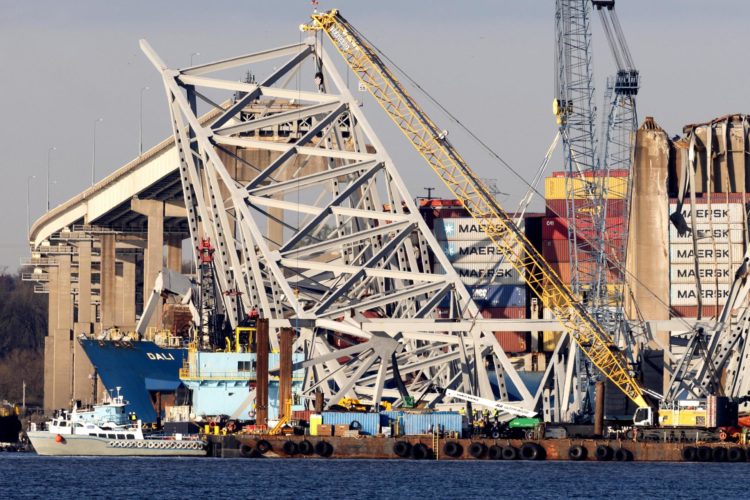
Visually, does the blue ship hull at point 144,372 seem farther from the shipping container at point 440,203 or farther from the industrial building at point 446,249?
the shipping container at point 440,203

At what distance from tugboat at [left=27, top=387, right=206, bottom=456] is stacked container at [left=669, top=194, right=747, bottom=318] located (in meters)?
39.9

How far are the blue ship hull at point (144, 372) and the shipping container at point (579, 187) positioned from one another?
2813 centimetres

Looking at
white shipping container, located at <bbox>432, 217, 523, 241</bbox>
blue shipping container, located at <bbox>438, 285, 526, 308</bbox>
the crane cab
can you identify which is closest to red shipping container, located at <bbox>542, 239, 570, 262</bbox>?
white shipping container, located at <bbox>432, 217, 523, 241</bbox>

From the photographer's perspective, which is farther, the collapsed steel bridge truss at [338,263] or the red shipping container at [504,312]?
the red shipping container at [504,312]

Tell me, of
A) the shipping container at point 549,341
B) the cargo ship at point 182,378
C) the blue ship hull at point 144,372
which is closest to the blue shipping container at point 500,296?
the shipping container at point 549,341

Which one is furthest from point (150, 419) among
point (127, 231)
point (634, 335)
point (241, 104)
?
point (127, 231)

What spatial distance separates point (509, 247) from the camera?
10800 centimetres

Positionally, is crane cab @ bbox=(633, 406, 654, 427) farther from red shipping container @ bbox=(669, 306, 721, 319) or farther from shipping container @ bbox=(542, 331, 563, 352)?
red shipping container @ bbox=(669, 306, 721, 319)

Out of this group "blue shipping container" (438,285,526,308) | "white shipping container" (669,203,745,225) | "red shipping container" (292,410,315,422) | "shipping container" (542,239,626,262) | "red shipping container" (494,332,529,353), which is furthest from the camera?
"shipping container" (542,239,626,262)

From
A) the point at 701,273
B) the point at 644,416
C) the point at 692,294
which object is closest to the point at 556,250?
the point at 692,294

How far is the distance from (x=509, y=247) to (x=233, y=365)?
16756 millimetres

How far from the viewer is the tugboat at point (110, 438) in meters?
100

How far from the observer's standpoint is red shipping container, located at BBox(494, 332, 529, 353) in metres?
123

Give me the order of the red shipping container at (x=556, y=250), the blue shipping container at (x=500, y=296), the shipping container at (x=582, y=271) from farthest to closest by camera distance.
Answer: the red shipping container at (x=556, y=250) → the shipping container at (x=582, y=271) → the blue shipping container at (x=500, y=296)
